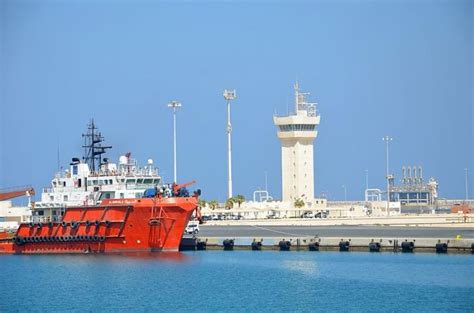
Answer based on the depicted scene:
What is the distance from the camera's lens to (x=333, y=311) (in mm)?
58500

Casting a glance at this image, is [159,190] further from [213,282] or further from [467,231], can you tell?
[467,231]

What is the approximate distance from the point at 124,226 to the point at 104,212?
176 centimetres

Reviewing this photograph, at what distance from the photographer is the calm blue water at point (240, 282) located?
200 feet

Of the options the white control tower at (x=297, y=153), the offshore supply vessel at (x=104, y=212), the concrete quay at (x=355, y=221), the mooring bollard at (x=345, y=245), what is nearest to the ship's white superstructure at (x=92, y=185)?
the offshore supply vessel at (x=104, y=212)

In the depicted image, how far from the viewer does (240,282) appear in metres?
69.7

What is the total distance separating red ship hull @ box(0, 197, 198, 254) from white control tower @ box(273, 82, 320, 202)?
63.4 metres

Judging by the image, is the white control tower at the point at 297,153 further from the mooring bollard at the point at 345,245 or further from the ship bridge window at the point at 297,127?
the mooring bollard at the point at 345,245

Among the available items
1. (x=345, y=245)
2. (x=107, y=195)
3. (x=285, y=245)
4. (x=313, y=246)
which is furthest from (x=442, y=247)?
(x=107, y=195)

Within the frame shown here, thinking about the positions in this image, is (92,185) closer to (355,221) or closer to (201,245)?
(201,245)

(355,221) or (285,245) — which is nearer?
(285,245)

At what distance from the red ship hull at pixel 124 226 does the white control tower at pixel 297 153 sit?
63426 mm

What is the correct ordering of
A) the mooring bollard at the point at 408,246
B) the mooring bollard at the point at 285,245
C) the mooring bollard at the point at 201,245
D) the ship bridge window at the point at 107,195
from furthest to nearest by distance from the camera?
the mooring bollard at the point at 201,245
the mooring bollard at the point at 285,245
the ship bridge window at the point at 107,195
the mooring bollard at the point at 408,246

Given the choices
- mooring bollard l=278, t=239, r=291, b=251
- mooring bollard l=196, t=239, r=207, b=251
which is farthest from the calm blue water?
mooring bollard l=196, t=239, r=207, b=251

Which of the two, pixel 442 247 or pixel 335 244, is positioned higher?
pixel 335 244
